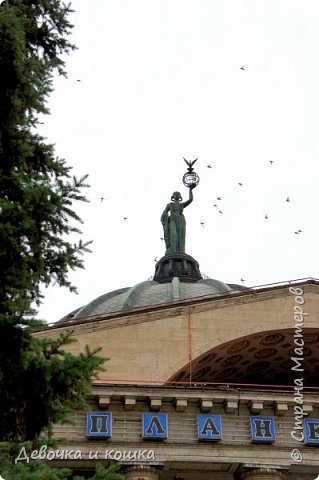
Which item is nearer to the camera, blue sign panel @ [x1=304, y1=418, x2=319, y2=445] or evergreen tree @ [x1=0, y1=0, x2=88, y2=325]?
evergreen tree @ [x1=0, y1=0, x2=88, y2=325]

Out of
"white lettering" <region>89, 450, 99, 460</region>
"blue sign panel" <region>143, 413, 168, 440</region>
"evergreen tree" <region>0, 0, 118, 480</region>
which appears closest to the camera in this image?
"evergreen tree" <region>0, 0, 118, 480</region>

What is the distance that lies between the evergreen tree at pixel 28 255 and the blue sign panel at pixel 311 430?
43.2ft

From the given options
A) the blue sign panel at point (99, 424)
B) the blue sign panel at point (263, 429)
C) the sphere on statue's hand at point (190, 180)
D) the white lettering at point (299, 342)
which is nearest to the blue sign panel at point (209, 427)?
the blue sign panel at point (263, 429)

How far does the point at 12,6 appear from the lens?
431 inches

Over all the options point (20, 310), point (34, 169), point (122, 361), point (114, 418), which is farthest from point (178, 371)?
point (20, 310)

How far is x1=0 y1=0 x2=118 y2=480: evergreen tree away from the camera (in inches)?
383

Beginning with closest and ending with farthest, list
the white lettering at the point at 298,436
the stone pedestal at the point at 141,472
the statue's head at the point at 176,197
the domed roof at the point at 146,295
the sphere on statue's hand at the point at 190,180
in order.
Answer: the stone pedestal at the point at 141,472 → the white lettering at the point at 298,436 → the domed roof at the point at 146,295 → the statue's head at the point at 176,197 → the sphere on statue's hand at the point at 190,180

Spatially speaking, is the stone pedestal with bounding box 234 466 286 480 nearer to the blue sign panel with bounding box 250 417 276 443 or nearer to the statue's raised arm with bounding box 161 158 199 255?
the blue sign panel with bounding box 250 417 276 443

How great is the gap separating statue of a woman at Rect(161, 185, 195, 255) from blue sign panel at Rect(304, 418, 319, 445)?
55.7ft

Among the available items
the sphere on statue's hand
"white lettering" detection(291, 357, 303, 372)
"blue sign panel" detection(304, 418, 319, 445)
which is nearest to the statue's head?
the sphere on statue's hand

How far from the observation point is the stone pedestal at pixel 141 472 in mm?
21438

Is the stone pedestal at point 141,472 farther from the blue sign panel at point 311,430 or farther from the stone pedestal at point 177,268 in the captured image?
the stone pedestal at point 177,268

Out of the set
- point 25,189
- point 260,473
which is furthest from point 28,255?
point 260,473

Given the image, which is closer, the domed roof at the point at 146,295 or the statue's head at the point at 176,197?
the domed roof at the point at 146,295
